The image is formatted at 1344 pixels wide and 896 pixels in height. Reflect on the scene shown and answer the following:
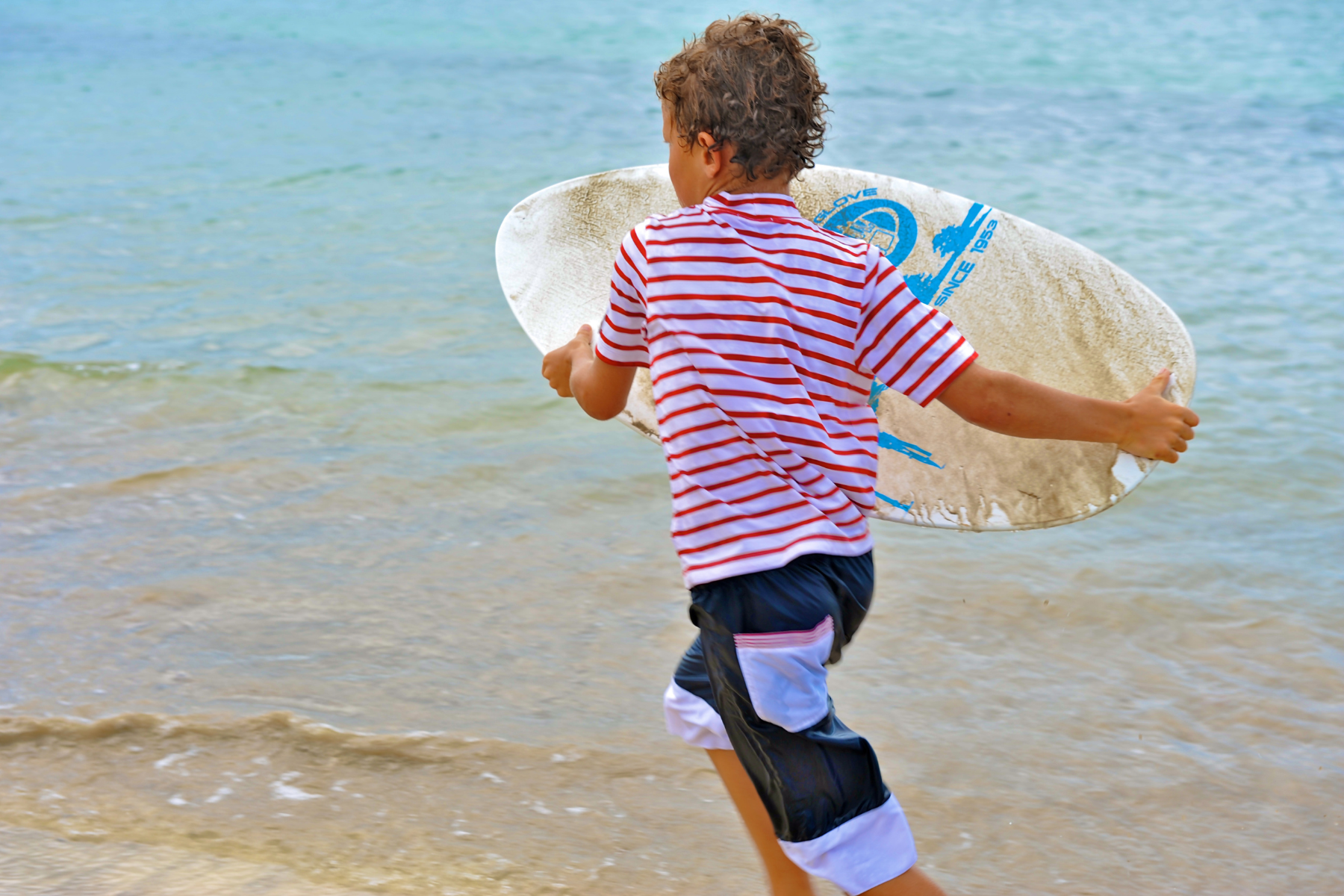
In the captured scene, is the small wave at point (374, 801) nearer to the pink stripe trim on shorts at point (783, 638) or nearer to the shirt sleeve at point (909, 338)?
the pink stripe trim on shorts at point (783, 638)

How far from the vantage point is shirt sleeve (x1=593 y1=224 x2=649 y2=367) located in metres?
1.52

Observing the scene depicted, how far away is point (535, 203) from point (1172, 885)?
1.73 meters

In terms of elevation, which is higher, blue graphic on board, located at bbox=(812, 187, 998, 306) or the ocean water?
blue graphic on board, located at bbox=(812, 187, 998, 306)

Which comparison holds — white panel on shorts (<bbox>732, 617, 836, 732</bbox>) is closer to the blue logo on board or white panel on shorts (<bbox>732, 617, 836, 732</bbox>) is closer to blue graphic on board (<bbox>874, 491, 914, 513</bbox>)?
blue graphic on board (<bbox>874, 491, 914, 513</bbox>)

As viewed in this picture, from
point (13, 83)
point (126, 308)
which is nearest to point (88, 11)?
point (13, 83)

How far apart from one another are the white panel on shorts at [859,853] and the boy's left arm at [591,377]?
0.62m

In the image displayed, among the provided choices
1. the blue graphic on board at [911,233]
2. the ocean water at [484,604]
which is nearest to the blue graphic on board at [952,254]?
the blue graphic on board at [911,233]

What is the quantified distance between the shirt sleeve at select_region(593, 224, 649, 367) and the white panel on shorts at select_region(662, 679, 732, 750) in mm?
493

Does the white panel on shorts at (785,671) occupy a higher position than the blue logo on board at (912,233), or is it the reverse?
the blue logo on board at (912,233)

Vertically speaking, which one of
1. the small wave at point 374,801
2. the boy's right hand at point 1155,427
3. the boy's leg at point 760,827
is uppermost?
the boy's right hand at point 1155,427

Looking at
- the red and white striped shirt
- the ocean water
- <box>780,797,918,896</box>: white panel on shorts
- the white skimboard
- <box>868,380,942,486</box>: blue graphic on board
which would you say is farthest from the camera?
the ocean water

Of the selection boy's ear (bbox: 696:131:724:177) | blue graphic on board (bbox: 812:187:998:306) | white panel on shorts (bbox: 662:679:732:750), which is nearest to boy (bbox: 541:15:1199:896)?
boy's ear (bbox: 696:131:724:177)

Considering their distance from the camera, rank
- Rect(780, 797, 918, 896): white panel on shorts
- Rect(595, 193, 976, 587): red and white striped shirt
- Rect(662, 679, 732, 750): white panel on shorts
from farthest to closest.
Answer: Rect(662, 679, 732, 750): white panel on shorts → Rect(780, 797, 918, 896): white panel on shorts → Rect(595, 193, 976, 587): red and white striped shirt

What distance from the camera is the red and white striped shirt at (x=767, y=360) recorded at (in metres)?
1.45
